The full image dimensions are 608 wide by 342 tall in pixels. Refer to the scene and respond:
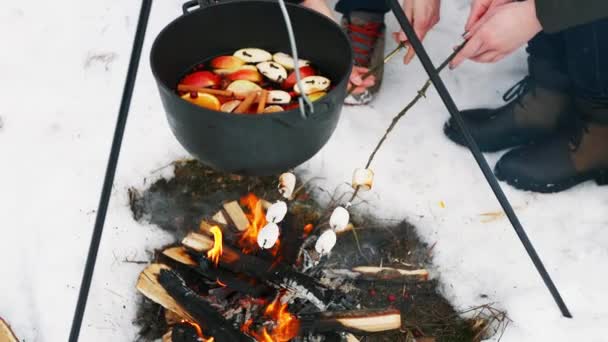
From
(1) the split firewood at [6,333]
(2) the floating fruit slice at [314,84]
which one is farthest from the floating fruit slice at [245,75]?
(1) the split firewood at [6,333]

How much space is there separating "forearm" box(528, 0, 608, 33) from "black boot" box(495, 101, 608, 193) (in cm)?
58

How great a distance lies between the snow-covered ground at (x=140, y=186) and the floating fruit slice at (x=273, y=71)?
2.12 feet

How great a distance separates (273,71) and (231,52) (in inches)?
6.8

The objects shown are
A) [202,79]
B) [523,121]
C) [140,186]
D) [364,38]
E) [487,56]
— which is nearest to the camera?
[202,79]

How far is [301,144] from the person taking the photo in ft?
3.81

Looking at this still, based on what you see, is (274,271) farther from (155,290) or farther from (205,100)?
(205,100)

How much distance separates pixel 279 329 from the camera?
151 cm

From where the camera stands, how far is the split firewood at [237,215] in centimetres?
176

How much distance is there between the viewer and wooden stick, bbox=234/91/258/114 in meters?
1.22

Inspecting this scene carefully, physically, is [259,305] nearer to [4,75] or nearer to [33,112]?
[33,112]

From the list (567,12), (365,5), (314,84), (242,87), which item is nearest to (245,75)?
(242,87)

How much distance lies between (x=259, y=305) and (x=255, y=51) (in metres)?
0.69

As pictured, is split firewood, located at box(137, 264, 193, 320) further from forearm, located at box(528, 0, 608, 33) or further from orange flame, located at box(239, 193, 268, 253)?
forearm, located at box(528, 0, 608, 33)

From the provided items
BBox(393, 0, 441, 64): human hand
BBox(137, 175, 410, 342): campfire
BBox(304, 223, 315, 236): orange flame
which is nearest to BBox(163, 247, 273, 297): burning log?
BBox(137, 175, 410, 342): campfire
